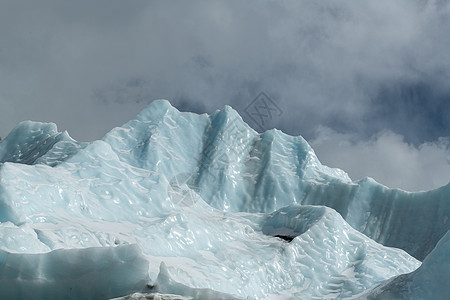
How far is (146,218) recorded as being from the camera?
45.7ft

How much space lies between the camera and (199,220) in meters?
13.8

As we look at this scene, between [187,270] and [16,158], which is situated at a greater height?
[16,158]

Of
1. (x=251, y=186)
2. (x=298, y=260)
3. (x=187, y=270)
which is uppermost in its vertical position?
Result: (x=251, y=186)

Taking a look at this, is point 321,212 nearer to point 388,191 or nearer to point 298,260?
point 298,260

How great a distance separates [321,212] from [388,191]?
6.74 meters

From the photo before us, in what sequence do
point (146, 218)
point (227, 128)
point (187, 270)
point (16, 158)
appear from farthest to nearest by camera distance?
point (227, 128) → point (16, 158) → point (146, 218) → point (187, 270)

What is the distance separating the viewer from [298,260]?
14016mm

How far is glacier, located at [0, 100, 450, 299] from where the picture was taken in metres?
8.35

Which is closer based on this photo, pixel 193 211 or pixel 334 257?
pixel 334 257

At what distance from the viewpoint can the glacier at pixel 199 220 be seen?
8.35 m

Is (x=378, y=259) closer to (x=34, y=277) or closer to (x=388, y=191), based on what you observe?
(x=388, y=191)

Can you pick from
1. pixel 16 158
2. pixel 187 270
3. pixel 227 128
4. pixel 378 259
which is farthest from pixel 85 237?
pixel 227 128

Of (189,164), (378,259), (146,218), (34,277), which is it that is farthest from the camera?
(189,164)

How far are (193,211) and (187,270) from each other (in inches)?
213
